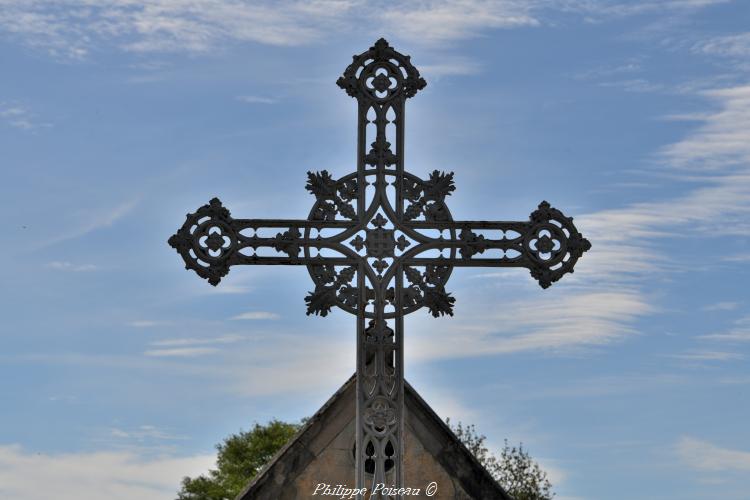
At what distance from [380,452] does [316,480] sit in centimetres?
80

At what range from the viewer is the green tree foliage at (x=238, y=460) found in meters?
57.4

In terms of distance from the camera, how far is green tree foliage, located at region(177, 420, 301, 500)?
188 ft

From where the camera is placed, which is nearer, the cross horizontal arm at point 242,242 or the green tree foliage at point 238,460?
the cross horizontal arm at point 242,242

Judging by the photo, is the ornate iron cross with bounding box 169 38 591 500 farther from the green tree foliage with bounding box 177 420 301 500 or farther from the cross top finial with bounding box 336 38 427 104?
the green tree foliage with bounding box 177 420 301 500

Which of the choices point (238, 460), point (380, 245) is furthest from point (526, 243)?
point (238, 460)

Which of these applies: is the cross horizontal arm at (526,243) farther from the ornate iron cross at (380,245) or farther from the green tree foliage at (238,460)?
the green tree foliage at (238,460)

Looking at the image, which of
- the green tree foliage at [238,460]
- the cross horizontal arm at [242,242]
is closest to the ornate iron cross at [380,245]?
the cross horizontal arm at [242,242]

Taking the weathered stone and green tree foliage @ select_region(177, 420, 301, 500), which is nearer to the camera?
the weathered stone

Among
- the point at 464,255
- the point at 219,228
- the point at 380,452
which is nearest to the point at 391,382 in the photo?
the point at 380,452

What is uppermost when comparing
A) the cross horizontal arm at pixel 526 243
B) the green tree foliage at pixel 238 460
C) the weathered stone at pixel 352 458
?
the green tree foliage at pixel 238 460

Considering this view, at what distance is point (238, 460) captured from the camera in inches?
2283

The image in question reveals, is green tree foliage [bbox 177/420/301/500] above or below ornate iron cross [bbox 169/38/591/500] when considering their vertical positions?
above

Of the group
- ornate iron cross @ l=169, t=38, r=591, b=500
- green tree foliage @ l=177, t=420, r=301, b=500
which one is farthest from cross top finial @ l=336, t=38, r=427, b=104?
green tree foliage @ l=177, t=420, r=301, b=500

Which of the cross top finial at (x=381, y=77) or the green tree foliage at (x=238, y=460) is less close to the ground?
the green tree foliage at (x=238, y=460)
